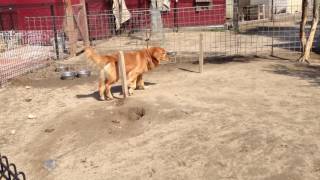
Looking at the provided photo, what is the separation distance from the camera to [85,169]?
5512 mm

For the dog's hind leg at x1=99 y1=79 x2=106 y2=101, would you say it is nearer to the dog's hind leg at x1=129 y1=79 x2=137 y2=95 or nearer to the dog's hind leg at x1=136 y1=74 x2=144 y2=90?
the dog's hind leg at x1=129 y1=79 x2=137 y2=95

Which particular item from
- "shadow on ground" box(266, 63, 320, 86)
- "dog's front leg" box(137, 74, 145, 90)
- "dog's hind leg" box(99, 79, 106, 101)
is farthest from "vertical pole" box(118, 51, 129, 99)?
"shadow on ground" box(266, 63, 320, 86)

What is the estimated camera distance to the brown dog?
26.0ft

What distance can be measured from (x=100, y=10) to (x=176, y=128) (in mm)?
12825

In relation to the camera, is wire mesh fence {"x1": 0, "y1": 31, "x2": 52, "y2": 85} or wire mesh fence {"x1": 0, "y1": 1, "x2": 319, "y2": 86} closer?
wire mesh fence {"x1": 0, "y1": 31, "x2": 52, "y2": 85}

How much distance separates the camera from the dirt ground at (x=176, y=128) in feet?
17.2

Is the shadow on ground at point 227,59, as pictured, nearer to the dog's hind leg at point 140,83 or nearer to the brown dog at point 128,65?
the brown dog at point 128,65

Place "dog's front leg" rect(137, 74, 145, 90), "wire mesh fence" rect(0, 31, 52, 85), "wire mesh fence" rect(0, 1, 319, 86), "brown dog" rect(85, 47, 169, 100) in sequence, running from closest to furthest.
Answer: "brown dog" rect(85, 47, 169, 100)
"dog's front leg" rect(137, 74, 145, 90)
"wire mesh fence" rect(0, 31, 52, 85)
"wire mesh fence" rect(0, 1, 319, 86)

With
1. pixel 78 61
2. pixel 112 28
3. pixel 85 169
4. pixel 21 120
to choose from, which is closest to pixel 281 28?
pixel 112 28

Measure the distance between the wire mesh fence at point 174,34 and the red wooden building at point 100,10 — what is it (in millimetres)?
49

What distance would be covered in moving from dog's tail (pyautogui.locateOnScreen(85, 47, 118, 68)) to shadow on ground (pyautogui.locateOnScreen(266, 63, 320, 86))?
12.6 ft

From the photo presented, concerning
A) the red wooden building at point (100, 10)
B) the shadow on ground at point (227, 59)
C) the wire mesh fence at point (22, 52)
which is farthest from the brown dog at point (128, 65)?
the red wooden building at point (100, 10)

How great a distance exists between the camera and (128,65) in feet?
27.1

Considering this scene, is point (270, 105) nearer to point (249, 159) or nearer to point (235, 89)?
A: point (235, 89)
